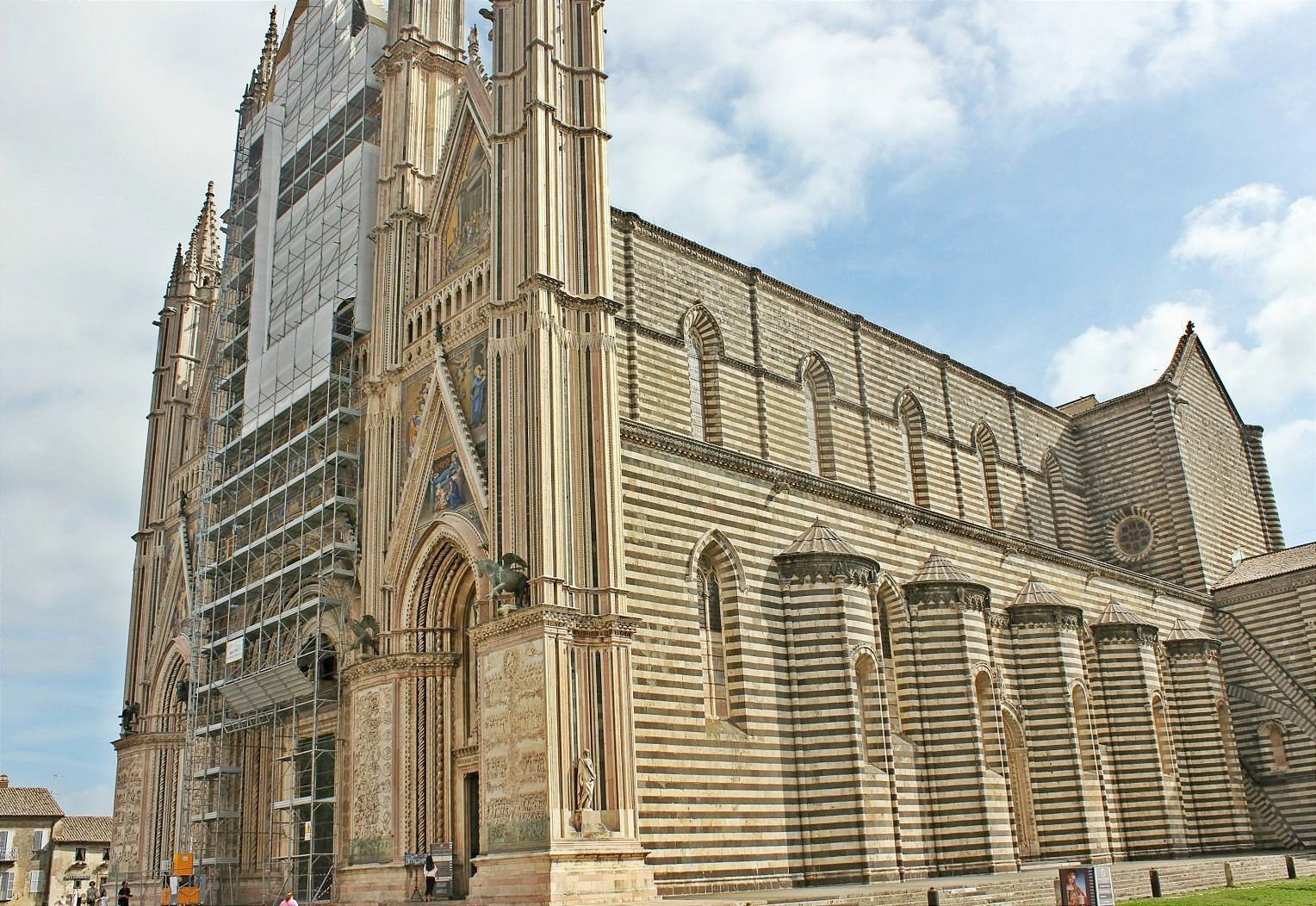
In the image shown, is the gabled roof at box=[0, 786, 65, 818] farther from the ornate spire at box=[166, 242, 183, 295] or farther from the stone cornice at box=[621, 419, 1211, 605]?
the stone cornice at box=[621, 419, 1211, 605]

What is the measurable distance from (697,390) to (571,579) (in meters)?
8.24

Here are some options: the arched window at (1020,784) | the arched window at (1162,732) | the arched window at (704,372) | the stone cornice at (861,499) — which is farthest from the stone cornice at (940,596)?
the arched window at (1162,732)

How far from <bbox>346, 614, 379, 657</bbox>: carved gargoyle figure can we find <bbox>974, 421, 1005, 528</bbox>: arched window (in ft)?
61.7

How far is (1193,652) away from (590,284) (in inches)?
841

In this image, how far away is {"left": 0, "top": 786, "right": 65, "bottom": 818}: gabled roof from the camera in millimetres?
47281

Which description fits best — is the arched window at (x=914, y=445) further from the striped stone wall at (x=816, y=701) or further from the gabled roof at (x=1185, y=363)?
the gabled roof at (x=1185, y=363)

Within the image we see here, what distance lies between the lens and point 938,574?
84.1 ft

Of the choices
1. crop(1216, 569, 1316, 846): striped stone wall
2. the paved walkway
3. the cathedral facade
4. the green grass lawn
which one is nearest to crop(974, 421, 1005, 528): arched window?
the cathedral facade

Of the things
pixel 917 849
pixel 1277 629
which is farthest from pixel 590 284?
pixel 1277 629

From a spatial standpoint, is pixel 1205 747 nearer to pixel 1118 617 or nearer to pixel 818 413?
pixel 1118 617

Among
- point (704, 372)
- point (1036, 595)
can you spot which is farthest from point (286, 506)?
point (1036, 595)

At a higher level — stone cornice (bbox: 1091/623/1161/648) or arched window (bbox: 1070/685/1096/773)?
stone cornice (bbox: 1091/623/1161/648)

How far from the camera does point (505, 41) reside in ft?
75.7

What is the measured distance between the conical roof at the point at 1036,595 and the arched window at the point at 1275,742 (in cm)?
1043
